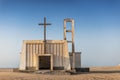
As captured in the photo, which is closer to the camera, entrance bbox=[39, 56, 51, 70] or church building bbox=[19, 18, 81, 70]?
church building bbox=[19, 18, 81, 70]

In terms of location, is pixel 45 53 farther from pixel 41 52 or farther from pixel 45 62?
pixel 45 62

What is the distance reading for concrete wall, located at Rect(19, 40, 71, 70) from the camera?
1369 inches

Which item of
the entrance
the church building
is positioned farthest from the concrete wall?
the entrance

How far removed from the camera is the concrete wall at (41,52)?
3478 cm

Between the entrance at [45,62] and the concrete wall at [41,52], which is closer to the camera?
the concrete wall at [41,52]

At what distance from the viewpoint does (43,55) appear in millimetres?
34250

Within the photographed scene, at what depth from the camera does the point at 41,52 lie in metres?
35.2

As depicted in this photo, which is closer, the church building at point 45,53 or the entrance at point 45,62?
the church building at point 45,53

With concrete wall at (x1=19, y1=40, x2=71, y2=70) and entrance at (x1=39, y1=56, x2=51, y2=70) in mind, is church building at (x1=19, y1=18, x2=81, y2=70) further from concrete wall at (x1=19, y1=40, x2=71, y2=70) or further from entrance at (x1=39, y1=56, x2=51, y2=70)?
entrance at (x1=39, y1=56, x2=51, y2=70)

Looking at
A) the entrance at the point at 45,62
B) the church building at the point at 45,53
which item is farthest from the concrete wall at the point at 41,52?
the entrance at the point at 45,62

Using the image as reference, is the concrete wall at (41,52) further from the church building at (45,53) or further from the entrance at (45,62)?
the entrance at (45,62)

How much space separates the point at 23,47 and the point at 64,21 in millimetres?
7695

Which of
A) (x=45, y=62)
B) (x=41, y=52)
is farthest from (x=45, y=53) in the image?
(x=45, y=62)

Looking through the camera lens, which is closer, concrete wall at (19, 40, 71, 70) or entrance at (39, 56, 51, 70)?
concrete wall at (19, 40, 71, 70)
